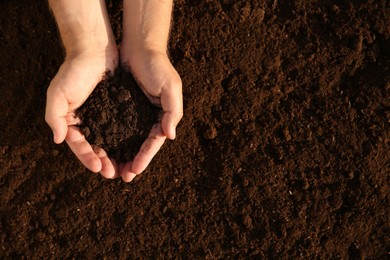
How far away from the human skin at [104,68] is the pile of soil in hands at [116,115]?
33mm

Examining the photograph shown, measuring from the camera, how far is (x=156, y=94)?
6.46 feet

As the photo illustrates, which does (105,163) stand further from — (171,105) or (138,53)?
(138,53)

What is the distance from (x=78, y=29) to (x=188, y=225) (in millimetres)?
1160

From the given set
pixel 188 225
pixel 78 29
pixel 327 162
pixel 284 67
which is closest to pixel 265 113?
pixel 284 67

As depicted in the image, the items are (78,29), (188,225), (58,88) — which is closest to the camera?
(58,88)

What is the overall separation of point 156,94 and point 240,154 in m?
0.64

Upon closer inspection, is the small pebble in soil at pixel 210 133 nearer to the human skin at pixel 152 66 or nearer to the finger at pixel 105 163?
the human skin at pixel 152 66

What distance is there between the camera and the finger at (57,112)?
186 cm

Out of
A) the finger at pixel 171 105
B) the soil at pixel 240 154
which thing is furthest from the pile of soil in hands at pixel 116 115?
the soil at pixel 240 154

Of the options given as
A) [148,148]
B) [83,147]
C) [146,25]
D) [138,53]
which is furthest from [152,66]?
[83,147]

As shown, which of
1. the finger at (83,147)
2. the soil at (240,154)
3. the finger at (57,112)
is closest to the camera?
the finger at (57,112)

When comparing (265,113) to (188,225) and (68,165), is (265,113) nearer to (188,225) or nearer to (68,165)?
(188,225)

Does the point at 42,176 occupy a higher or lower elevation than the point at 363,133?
lower

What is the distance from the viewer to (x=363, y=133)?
235cm
